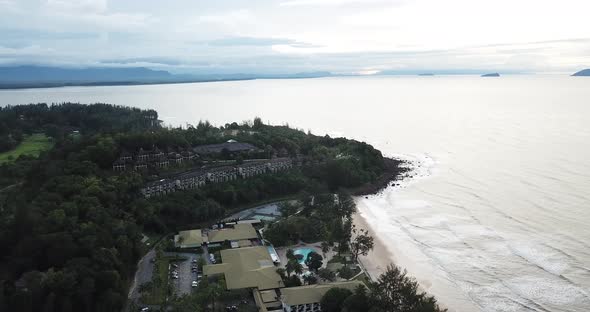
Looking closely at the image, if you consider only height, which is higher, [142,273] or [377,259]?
[142,273]

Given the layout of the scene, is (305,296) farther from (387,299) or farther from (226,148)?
(226,148)

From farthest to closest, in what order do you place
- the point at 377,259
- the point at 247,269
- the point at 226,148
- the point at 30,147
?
the point at 30,147
the point at 226,148
the point at 377,259
the point at 247,269

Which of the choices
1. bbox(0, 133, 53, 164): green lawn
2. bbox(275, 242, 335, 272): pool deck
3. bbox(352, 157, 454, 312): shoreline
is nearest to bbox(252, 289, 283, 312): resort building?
bbox(275, 242, 335, 272): pool deck

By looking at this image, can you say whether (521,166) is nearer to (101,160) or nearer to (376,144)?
(376,144)

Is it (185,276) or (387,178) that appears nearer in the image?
(185,276)

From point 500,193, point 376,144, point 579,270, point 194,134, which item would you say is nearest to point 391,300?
point 579,270

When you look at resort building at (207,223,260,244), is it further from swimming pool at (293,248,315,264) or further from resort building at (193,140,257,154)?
resort building at (193,140,257,154)

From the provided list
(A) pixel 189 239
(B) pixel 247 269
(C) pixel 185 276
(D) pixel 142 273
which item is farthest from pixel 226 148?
(B) pixel 247 269
